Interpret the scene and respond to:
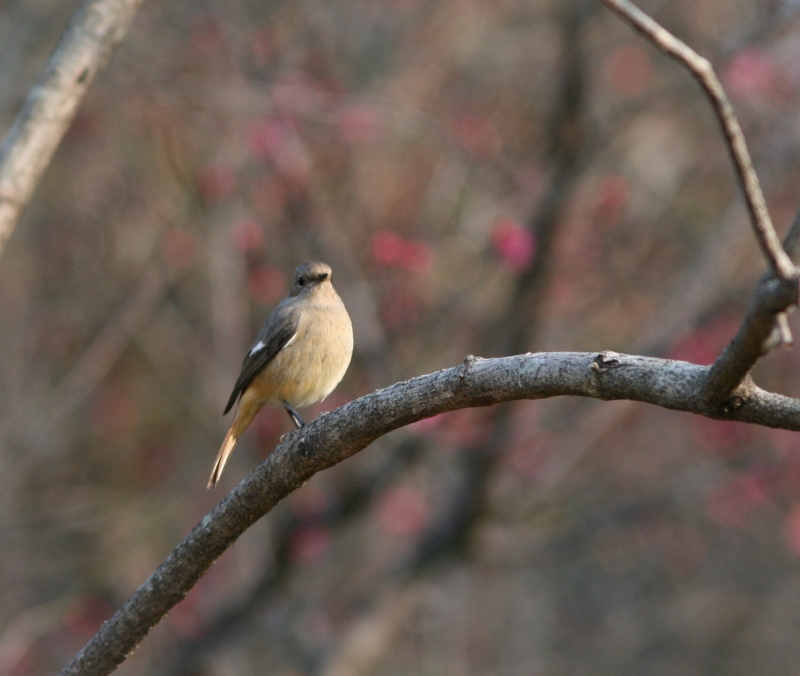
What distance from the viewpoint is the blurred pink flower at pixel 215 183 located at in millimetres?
6879

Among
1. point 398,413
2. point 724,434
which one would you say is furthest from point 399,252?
point 398,413

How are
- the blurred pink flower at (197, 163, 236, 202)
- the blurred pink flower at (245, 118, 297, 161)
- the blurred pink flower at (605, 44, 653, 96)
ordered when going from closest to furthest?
the blurred pink flower at (245, 118, 297, 161) < the blurred pink flower at (197, 163, 236, 202) < the blurred pink flower at (605, 44, 653, 96)

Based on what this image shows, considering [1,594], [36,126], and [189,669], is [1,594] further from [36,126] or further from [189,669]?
[36,126]

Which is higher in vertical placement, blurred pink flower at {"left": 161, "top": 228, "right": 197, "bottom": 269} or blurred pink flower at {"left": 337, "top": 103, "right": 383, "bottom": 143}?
blurred pink flower at {"left": 337, "top": 103, "right": 383, "bottom": 143}

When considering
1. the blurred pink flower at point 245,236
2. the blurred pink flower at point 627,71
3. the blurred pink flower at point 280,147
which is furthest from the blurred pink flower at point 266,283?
the blurred pink flower at point 627,71

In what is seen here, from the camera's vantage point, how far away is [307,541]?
697 cm

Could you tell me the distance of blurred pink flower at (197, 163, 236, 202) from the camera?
6.88m

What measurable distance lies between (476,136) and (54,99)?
13.1 feet

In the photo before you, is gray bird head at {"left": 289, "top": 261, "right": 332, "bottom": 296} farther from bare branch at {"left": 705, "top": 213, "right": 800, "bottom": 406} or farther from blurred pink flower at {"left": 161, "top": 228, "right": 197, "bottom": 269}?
bare branch at {"left": 705, "top": 213, "right": 800, "bottom": 406}

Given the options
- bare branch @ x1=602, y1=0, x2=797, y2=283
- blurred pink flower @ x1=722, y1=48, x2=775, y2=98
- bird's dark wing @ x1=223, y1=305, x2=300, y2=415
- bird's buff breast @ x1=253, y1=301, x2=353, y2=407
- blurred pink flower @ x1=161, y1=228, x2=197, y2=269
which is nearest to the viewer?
bare branch @ x1=602, y1=0, x2=797, y2=283

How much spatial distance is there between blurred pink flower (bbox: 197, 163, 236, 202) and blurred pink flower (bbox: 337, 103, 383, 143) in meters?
0.90

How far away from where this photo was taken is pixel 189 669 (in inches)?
280

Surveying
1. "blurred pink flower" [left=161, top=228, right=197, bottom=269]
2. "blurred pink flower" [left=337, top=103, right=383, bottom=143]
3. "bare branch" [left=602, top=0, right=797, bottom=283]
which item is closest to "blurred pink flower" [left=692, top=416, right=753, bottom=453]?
"blurred pink flower" [left=337, top=103, right=383, bottom=143]

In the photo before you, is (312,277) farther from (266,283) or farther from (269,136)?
(266,283)
